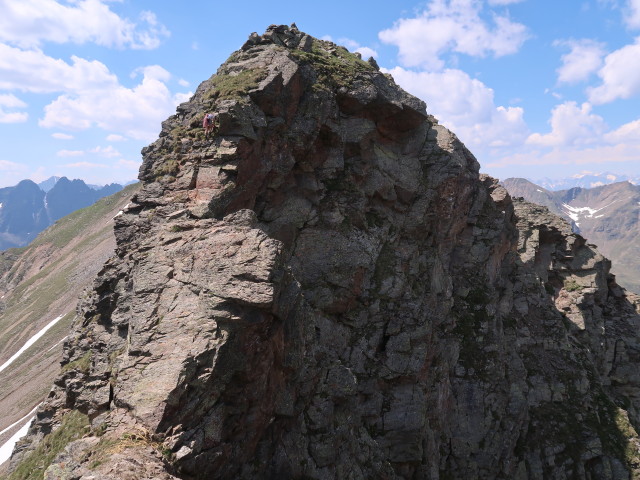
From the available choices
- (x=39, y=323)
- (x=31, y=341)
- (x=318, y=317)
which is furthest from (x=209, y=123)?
(x=39, y=323)

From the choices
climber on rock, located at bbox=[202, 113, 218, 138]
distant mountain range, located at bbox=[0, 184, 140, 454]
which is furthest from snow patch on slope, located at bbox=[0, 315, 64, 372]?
climber on rock, located at bbox=[202, 113, 218, 138]

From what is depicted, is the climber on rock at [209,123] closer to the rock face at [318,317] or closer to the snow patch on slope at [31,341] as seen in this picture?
the rock face at [318,317]

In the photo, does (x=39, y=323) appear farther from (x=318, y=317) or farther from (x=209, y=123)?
(x=209, y=123)

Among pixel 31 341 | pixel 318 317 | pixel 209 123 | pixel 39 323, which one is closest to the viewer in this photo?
pixel 209 123

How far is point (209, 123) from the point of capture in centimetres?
2795

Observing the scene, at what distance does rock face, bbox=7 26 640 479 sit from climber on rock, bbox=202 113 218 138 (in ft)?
2.39

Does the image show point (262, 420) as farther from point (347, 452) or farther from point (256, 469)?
point (347, 452)

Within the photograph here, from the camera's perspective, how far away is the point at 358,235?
34.8m

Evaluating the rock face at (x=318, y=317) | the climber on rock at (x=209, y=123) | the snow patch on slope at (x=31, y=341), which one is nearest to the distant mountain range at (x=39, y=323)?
the snow patch on slope at (x=31, y=341)

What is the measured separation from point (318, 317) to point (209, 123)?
1629 centimetres

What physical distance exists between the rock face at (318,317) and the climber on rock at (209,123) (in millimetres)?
730

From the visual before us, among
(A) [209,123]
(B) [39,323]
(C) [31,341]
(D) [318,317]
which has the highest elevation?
(A) [209,123]

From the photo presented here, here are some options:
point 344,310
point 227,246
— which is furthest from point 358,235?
point 227,246

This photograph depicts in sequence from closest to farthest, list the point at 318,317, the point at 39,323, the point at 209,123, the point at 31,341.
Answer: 1. the point at 209,123
2. the point at 318,317
3. the point at 31,341
4. the point at 39,323
